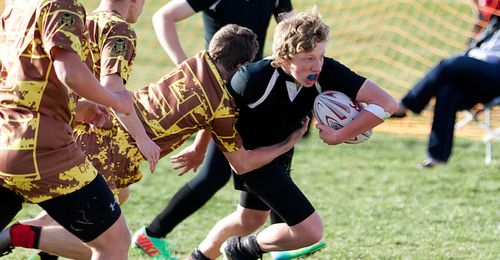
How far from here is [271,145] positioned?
15.5 feet

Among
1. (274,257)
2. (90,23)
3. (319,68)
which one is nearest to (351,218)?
(274,257)

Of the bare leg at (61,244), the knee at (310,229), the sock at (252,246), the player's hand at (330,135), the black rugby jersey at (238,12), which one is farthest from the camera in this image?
the black rugby jersey at (238,12)

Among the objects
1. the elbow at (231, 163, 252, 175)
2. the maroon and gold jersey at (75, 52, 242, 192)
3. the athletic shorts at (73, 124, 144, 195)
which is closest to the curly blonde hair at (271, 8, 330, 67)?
the maroon and gold jersey at (75, 52, 242, 192)

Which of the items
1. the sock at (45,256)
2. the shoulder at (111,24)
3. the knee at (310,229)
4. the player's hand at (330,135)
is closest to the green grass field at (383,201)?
the sock at (45,256)

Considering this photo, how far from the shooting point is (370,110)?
15.0 feet

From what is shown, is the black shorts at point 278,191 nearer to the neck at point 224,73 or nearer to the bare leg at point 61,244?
the neck at point 224,73

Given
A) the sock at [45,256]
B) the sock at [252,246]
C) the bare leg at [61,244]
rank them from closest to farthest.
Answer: the bare leg at [61,244] → the sock at [45,256] → the sock at [252,246]

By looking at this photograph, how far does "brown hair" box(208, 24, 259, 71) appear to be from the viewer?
4.68 metres

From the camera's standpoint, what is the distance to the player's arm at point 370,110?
4574 mm

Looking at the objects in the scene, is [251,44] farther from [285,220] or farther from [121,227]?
[121,227]

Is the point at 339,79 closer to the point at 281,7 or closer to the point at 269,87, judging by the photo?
the point at 269,87

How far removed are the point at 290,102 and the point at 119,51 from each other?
874 millimetres

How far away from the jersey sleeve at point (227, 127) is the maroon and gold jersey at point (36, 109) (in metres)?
0.98

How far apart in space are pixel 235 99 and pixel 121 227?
1041 millimetres
